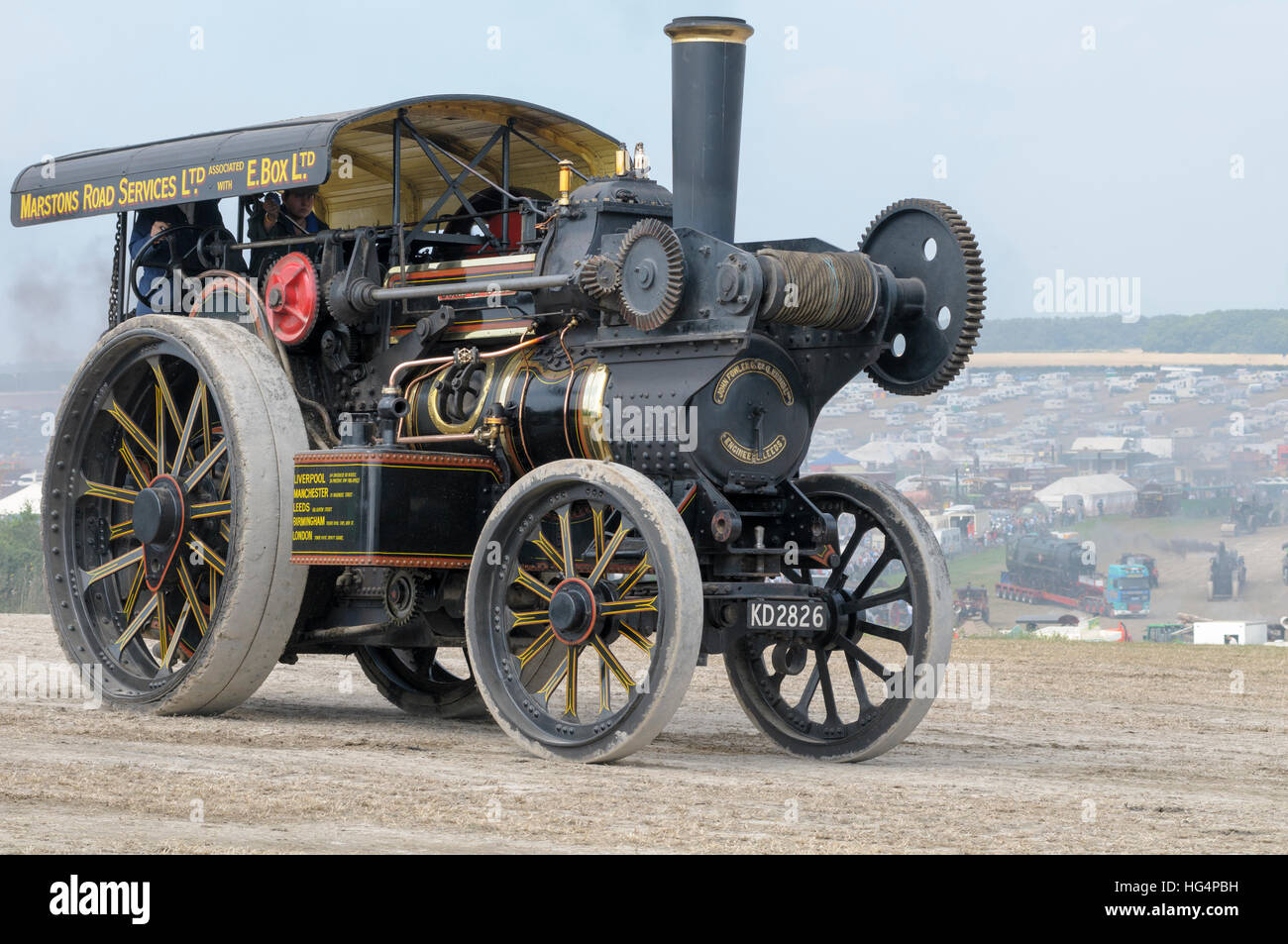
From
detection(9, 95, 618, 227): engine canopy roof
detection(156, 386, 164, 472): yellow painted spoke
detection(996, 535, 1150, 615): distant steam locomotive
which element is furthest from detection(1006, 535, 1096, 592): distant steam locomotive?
detection(156, 386, 164, 472): yellow painted spoke

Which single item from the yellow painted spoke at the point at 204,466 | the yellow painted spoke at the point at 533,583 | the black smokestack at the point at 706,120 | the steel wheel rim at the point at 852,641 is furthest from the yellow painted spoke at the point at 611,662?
the yellow painted spoke at the point at 204,466

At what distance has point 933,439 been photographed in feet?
182

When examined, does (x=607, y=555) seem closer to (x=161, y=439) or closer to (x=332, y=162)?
(x=161, y=439)

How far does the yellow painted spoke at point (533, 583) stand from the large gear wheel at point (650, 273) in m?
1.37

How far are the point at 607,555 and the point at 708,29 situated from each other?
2809mm

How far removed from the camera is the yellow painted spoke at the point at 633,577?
29.5 ft

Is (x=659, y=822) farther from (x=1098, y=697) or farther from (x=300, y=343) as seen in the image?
(x=1098, y=697)

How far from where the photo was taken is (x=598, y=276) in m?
9.74

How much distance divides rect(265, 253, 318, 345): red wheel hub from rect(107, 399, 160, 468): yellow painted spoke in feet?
3.43

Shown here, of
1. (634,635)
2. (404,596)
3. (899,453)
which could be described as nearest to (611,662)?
(634,635)

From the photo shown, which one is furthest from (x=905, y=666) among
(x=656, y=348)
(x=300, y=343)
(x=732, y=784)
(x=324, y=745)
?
(x=300, y=343)

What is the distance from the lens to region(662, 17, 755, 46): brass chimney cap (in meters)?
9.78

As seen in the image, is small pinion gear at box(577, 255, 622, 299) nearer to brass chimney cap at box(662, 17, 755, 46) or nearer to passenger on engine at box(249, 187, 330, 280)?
brass chimney cap at box(662, 17, 755, 46)

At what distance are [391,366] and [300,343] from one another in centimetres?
61
